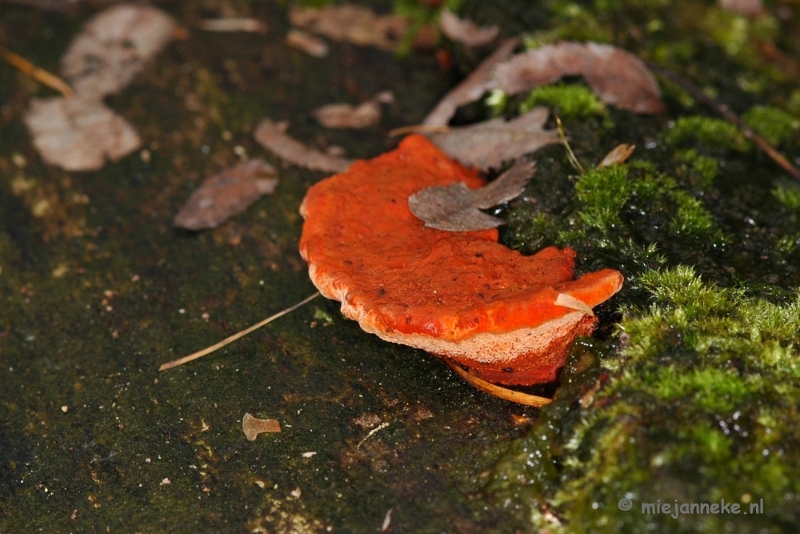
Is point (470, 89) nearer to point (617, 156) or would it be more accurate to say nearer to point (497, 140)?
point (497, 140)

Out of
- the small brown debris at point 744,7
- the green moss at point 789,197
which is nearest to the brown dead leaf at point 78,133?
the green moss at point 789,197

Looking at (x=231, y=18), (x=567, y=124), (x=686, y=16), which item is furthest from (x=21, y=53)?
(x=686, y=16)

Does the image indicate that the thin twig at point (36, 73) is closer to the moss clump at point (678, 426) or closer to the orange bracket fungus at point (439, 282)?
the orange bracket fungus at point (439, 282)

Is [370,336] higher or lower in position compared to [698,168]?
lower

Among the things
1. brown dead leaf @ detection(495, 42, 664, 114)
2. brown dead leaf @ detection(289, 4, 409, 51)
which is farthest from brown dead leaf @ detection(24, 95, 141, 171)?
brown dead leaf @ detection(495, 42, 664, 114)

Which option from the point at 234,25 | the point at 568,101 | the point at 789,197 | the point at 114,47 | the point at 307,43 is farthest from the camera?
the point at 234,25

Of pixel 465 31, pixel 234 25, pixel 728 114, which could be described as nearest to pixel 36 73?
pixel 234 25
